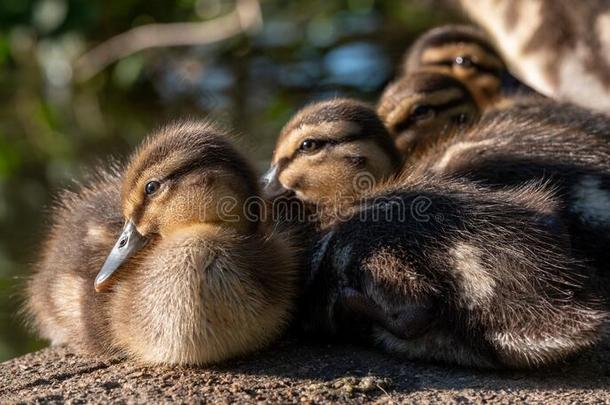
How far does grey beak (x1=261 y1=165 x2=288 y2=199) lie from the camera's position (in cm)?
315

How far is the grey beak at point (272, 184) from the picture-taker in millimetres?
3148

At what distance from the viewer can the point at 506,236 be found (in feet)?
8.41

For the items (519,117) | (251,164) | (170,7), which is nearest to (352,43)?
(170,7)

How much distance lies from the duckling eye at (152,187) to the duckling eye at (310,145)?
60 cm

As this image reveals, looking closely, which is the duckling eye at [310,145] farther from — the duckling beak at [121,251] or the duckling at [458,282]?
the duckling beak at [121,251]

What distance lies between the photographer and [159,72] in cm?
774

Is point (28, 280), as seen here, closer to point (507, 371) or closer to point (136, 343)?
point (136, 343)

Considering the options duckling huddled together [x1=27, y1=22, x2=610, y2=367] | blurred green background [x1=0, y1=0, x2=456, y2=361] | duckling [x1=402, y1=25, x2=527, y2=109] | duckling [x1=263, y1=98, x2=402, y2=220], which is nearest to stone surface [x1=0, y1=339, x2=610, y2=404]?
duckling huddled together [x1=27, y1=22, x2=610, y2=367]

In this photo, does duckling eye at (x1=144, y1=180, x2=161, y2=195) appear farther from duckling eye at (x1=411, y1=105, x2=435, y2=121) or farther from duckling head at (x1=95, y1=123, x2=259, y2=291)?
duckling eye at (x1=411, y1=105, x2=435, y2=121)

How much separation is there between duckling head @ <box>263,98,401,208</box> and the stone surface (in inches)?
21.3

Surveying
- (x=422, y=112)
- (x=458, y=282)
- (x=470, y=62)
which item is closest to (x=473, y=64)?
(x=470, y=62)

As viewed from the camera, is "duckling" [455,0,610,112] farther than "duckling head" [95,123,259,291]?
Yes

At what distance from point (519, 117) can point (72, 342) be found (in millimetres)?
1494

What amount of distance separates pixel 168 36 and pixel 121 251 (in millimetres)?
4993
